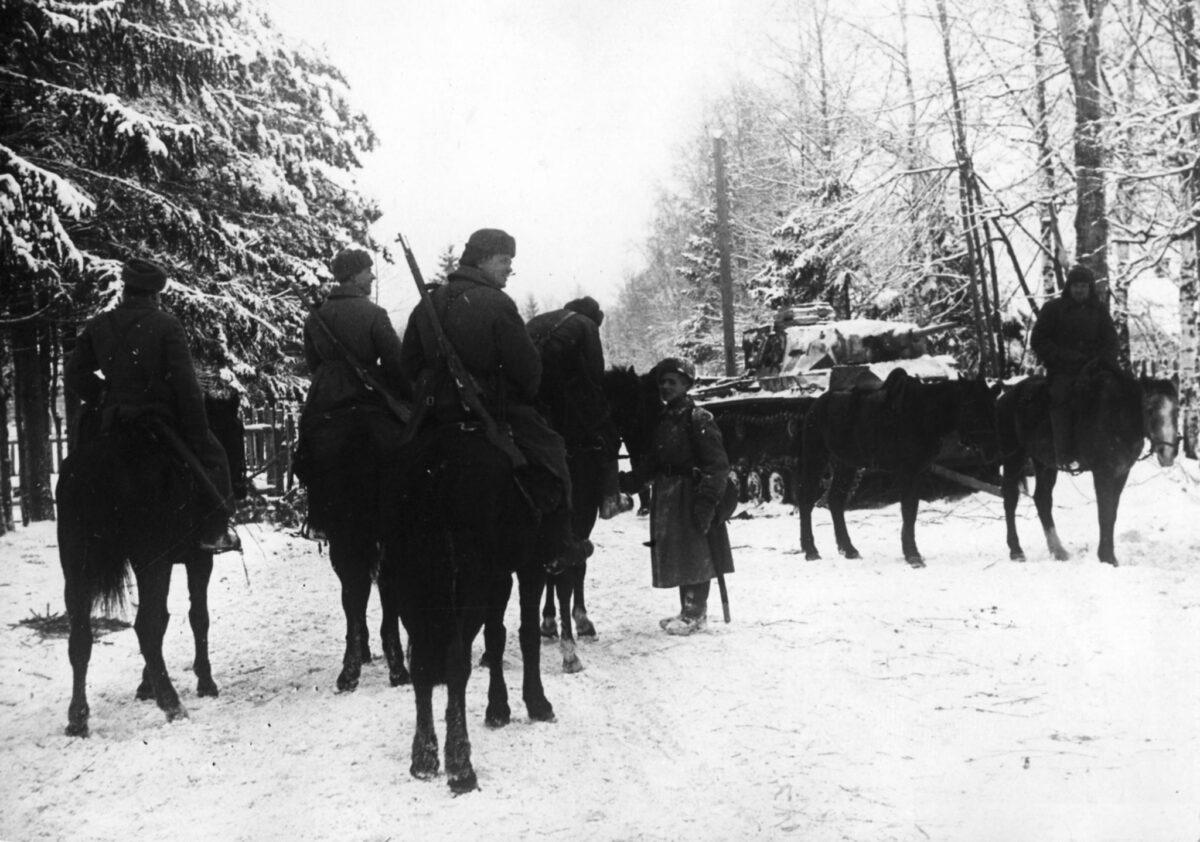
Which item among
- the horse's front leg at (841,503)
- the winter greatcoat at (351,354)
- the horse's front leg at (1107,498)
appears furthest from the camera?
the horse's front leg at (841,503)

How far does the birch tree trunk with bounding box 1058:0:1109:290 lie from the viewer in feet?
42.0

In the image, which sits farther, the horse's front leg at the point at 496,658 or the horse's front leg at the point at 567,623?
the horse's front leg at the point at 567,623

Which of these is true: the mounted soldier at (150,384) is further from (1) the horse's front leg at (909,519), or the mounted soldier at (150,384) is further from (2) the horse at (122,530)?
(1) the horse's front leg at (909,519)

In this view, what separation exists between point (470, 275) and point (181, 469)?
76.1 inches

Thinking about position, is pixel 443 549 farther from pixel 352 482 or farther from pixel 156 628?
pixel 156 628

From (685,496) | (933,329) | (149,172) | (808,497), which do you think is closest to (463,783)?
(685,496)

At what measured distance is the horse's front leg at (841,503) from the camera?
9.80m

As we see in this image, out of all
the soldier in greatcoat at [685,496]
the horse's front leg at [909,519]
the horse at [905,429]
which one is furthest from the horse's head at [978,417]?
the soldier in greatcoat at [685,496]

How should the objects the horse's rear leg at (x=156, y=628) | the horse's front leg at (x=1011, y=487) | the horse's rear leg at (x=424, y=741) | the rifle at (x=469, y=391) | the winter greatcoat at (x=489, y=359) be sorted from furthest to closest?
the horse's front leg at (x=1011, y=487) → the horse's rear leg at (x=156, y=628) → the winter greatcoat at (x=489, y=359) → the rifle at (x=469, y=391) → the horse's rear leg at (x=424, y=741)

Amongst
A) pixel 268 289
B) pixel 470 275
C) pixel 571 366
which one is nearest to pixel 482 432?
pixel 470 275

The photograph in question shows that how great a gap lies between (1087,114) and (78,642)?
1290cm

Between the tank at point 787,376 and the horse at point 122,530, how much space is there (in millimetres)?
8697

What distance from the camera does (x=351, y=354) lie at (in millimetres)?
5703

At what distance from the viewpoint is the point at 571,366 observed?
575 centimetres
